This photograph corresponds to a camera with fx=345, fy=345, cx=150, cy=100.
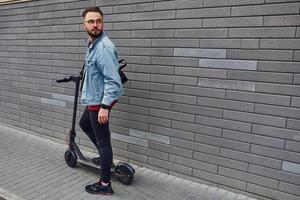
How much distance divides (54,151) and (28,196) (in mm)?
1506

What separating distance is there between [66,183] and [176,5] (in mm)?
2460

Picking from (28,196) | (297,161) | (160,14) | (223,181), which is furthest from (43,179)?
(297,161)

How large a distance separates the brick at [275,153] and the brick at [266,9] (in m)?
A: 1.37

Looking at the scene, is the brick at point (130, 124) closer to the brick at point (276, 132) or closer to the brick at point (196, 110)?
the brick at point (196, 110)

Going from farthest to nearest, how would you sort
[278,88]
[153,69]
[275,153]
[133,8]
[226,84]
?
1. [133,8]
2. [153,69]
3. [226,84]
4. [275,153]
5. [278,88]

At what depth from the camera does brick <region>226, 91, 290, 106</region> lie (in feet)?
11.2

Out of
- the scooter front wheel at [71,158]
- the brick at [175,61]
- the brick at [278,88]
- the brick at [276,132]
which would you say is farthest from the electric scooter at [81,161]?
the brick at [278,88]

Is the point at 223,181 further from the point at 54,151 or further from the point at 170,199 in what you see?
the point at 54,151

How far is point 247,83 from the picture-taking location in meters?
3.62

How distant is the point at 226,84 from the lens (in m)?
3.76

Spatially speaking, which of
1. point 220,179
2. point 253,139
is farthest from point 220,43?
point 220,179

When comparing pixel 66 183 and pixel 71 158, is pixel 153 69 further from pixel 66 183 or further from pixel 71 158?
pixel 66 183

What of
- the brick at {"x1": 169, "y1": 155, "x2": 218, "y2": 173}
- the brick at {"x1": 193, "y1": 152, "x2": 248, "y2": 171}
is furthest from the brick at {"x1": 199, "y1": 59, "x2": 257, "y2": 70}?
the brick at {"x1": 169, "y1": 155, "x2": 218, "y2": 173}

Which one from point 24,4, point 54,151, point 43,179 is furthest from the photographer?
point 24,4
